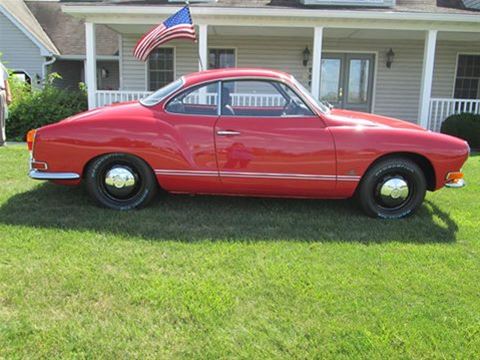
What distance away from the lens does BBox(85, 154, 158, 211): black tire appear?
4.93 m

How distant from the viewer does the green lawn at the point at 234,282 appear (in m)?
2.66

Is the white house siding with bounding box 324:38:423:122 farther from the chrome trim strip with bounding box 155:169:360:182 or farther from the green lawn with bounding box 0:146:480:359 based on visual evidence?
the chrome trim strip with bounding box 155:169:360:182

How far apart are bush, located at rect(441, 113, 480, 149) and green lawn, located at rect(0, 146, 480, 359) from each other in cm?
656

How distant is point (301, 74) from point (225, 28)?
10.2 feet

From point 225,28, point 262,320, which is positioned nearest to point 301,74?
point 225,28

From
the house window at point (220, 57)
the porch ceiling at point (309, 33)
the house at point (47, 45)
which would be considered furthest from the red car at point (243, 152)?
the house at point (47, 45)

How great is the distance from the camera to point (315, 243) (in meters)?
4.19

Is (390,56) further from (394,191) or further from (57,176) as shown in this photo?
(57,176)

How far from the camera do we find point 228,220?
4805 millimetres

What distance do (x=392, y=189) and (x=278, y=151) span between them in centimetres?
133

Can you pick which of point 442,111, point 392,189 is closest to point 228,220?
point 392,189

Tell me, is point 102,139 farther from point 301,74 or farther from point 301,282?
point 301,74

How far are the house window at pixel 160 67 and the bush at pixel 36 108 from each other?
2.74 m

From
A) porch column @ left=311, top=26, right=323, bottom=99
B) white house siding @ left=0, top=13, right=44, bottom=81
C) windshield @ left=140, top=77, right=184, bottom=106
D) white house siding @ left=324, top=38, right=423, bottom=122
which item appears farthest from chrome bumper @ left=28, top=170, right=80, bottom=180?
white house siding @ left=0, top=13, right=44, bottom=81
